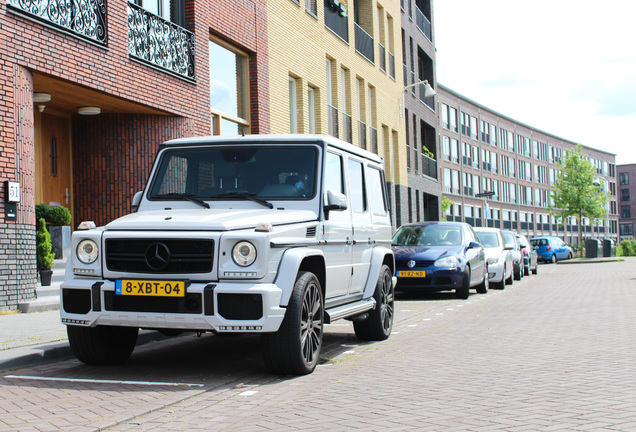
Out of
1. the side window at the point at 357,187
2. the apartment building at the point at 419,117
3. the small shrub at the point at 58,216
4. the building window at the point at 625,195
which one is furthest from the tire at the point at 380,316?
the building window at the point at 625,195

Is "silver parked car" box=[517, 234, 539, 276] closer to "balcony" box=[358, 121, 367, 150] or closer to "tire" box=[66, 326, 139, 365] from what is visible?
"balcony" box=[358, 121, 367, 150]

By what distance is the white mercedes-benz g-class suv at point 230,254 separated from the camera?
6258mm

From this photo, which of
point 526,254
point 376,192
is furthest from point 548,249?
point 376,192

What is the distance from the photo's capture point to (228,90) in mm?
19406

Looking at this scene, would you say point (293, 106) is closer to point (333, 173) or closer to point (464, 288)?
point (464, 288)

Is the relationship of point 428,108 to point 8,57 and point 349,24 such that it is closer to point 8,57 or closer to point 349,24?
point 349,24

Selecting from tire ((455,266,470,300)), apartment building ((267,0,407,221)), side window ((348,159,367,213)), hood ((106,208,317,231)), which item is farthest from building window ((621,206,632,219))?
hood ((106,208,317,231))

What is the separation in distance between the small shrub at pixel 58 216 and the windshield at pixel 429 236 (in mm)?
6814

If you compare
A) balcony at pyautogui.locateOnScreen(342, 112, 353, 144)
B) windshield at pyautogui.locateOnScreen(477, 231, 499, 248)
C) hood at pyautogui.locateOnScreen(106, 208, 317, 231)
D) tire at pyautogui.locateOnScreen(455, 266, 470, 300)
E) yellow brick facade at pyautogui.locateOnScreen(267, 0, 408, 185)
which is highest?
yellow brick facade at pyautogui.locateOnScreen(267, 0, 408, 185)

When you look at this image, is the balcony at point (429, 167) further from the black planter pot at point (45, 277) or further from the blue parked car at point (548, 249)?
the black planter pot at point (45, 277)

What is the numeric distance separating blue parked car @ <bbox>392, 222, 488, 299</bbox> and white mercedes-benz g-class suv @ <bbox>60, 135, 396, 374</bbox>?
7504 millimetres

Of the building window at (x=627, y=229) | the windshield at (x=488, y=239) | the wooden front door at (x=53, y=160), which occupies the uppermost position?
the wooden front door at (x=53, y=160)

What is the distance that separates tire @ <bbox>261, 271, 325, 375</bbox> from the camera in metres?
6.43

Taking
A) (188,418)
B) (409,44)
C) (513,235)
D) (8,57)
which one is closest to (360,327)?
(188,418)
